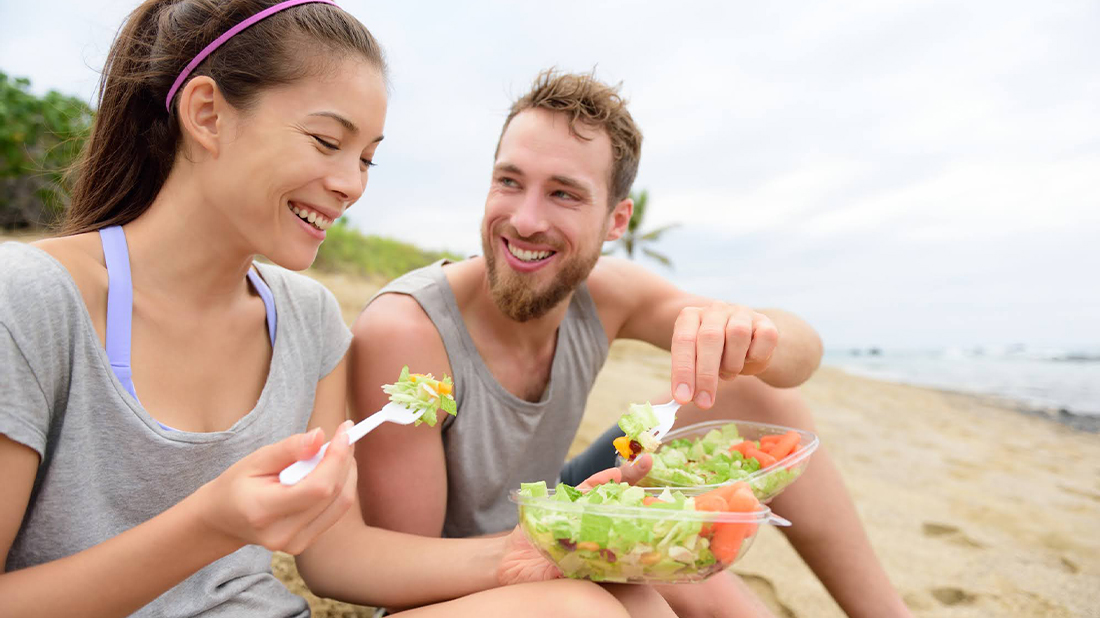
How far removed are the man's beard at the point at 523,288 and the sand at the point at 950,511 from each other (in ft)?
4.35

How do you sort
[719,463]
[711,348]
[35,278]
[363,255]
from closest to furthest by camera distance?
[35,278]
[711,348]
[719,463]
[363,255]

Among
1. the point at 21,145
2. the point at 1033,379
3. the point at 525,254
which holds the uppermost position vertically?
the point at 21,145

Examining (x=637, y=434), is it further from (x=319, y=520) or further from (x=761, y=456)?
(x=319, y=520)

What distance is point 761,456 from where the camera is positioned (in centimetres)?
198

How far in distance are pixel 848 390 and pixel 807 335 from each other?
40.2ft

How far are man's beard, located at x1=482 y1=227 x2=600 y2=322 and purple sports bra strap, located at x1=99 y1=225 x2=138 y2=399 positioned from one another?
4.11ft

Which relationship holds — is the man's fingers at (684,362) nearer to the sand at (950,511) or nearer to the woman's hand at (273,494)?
the woman's hand at (273,494)

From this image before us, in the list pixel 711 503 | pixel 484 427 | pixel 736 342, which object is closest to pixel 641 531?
pixel 711 503

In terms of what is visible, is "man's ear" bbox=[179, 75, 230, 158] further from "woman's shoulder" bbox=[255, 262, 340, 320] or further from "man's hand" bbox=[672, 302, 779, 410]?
"man's hand" bbox=[672, 302, 779, 410]

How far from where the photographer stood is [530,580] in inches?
64.2

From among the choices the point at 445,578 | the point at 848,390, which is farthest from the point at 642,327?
the point at 848,390

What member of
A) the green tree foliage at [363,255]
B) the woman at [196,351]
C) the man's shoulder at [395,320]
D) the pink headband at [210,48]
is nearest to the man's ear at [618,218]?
the man's shoulder at [395,320]

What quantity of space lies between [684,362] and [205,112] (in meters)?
1.39

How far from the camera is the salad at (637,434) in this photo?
1704mm
